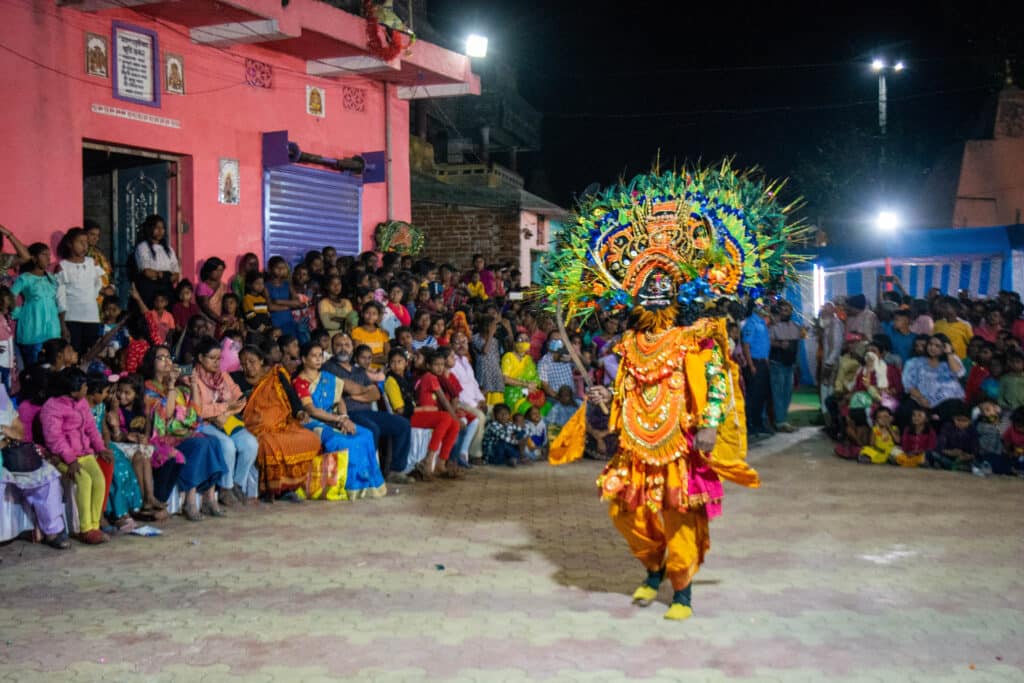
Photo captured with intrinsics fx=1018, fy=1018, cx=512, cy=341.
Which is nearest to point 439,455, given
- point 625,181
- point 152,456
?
point 152,456

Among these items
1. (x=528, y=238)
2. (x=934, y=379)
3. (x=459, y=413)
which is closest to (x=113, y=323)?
(x=459, y=413)

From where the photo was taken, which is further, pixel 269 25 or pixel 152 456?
pixel 269 25

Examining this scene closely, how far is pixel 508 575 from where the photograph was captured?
6.58 m

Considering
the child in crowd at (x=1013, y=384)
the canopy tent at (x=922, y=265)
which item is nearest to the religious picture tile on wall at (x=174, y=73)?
the canopy tent at (x=922, y=265)

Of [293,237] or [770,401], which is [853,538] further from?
[293,237]

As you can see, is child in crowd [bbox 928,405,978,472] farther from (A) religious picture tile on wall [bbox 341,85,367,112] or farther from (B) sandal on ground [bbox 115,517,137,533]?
(A) religious picture tile on wall [bbox 341,85,367,112]

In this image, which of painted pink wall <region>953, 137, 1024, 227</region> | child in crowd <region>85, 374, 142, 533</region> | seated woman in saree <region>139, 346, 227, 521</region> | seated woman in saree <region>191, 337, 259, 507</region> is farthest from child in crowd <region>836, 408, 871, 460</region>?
painted pink wall <region>953, 137, 1024, 227</region>

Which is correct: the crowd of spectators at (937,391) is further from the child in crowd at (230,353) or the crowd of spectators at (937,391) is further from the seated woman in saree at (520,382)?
the child in crowd at (230,353)

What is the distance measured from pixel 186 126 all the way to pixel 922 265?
521 inches

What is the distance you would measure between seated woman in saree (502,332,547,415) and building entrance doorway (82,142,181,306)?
4133 mm

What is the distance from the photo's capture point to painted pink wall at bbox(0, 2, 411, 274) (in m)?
9.99

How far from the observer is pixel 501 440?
11.7 m

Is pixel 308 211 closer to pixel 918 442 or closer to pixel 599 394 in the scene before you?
pixel 918 442

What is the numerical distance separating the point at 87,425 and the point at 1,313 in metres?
1.61
